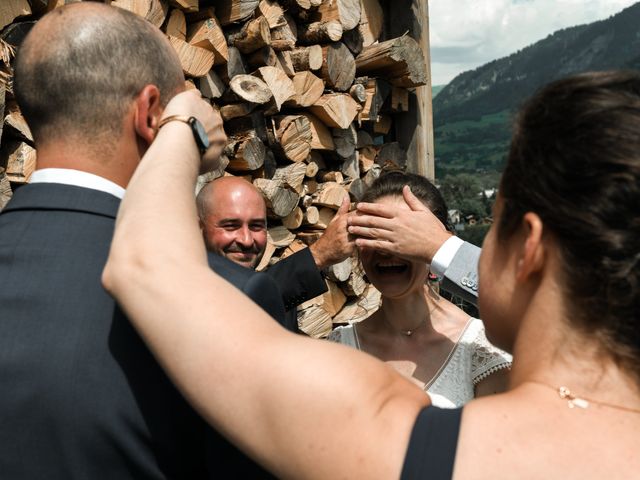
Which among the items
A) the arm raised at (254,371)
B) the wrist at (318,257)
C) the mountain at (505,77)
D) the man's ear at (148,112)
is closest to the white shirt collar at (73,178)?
the man's ear at (148,112)

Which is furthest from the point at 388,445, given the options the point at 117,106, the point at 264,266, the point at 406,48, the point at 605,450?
the point at 406,48

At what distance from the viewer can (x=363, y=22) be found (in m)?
3.80

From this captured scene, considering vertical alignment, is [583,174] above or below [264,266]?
above

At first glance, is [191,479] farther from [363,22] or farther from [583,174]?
[363,22]

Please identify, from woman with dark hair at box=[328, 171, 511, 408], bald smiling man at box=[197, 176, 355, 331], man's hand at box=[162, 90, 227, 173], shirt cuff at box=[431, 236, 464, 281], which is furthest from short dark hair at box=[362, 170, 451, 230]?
man's hand at box=[162, 90, 227, 173]

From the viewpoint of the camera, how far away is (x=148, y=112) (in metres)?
1.08

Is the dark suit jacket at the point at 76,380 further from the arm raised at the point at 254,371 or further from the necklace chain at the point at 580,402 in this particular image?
the necklace chain at the point at 580,402

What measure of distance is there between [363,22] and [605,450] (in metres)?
3.43

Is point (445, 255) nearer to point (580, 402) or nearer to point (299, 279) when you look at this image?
point (299, 279)

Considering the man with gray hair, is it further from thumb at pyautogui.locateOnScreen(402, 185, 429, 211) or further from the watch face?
thumb at pyautogui.locateOnScreen(402, 185, 429, 211)

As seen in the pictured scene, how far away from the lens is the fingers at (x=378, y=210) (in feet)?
5.88

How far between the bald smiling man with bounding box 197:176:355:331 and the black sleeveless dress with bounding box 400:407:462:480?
1624 millimetres

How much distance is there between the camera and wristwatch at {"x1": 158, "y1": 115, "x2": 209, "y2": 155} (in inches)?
40.9

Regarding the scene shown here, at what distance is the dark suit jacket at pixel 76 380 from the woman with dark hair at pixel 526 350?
124 mm
